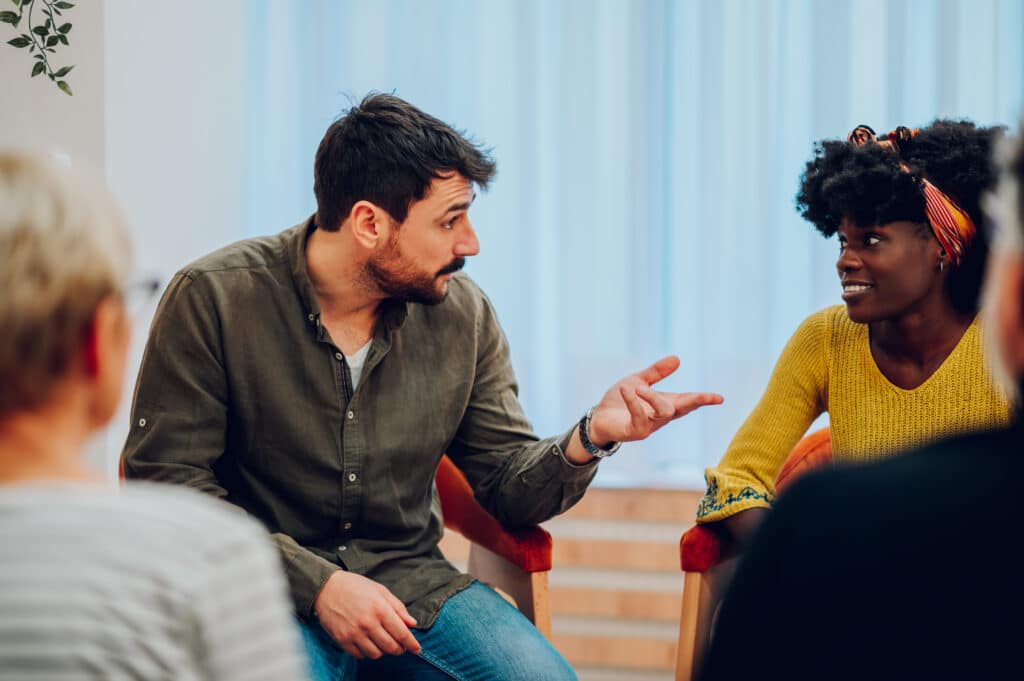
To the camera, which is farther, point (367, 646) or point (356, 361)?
point (356, 361)

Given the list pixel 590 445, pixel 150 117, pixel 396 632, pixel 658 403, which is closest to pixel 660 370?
pixel 658 403

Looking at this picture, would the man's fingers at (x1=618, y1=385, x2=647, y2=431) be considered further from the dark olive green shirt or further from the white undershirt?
the white undershirt

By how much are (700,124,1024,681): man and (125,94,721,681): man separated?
1.04 metres

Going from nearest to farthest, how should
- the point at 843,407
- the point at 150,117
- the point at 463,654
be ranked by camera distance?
the point at 463,654 < the point at 843,407 < the point at 150,117

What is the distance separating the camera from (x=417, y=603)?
72.5 inches

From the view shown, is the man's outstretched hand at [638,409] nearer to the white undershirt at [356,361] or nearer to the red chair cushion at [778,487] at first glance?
the red chair cushion at [778,487]

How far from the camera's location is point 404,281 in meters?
1.91

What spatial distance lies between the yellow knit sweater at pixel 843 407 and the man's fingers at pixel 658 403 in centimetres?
20

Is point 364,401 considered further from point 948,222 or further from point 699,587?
point 948,222

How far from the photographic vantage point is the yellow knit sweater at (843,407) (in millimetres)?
1900

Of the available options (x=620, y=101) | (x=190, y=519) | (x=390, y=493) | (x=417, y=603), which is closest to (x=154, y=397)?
(x=390, y=493)

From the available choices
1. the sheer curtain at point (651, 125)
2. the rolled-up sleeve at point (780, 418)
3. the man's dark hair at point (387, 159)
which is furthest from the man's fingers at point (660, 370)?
the sheer curtain at point (651, 125)

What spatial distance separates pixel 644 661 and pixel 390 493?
1.31m

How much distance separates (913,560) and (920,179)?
4.27ft
